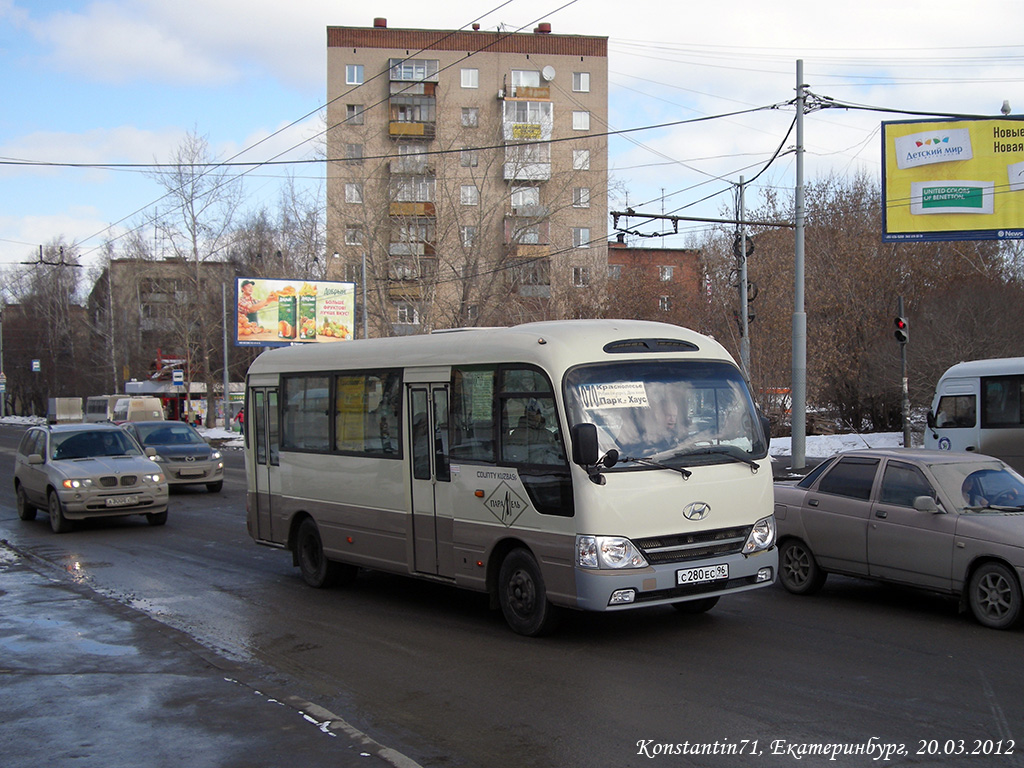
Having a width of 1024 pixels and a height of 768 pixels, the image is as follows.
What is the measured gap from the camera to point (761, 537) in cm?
838

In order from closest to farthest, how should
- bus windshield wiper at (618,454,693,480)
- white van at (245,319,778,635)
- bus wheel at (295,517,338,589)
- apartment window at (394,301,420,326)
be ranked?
1. white van at (245,319,778,635)
2. bus windshield wiper at (618,454,693,480)
3. bus wheel at (295,517,338,589)
4. apartment window at (394,301,420,326)

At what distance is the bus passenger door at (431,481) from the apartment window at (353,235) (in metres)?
39.9

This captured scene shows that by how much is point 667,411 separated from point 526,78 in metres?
63.3

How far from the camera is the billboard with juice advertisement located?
155 ft

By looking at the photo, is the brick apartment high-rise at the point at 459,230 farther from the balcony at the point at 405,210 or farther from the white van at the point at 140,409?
the white van at the point at 140,409

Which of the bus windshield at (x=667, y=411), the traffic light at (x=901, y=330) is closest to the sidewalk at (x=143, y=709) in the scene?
the bus windshield at (x=667, y=411)

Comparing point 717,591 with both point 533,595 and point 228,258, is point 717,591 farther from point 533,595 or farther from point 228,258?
point 228,258

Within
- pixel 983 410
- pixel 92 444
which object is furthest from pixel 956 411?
pixel 92 444

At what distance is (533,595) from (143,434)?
17336 millimetres

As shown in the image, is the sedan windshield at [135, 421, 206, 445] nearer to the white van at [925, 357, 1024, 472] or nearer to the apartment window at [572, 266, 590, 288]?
the white van at [925, 357, 1024, 472]

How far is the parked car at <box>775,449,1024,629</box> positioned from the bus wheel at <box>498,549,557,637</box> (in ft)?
10.7

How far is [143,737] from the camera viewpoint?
5.94 meters

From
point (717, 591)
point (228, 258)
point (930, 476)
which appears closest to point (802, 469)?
point (930, 476)

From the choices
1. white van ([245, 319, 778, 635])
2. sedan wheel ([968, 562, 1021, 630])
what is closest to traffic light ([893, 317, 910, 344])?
sedan wheel ([968, 562, 1021, 630])
